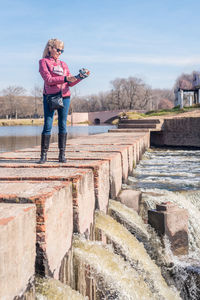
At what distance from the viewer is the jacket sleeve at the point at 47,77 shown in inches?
164

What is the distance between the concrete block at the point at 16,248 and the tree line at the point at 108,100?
86368 millimetres

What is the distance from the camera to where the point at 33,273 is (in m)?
2.32

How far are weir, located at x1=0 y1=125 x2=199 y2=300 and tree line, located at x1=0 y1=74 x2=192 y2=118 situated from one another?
3336 inches

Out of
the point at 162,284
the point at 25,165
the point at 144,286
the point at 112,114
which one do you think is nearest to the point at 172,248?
the point at 162,284

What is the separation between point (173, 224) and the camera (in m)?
4.53

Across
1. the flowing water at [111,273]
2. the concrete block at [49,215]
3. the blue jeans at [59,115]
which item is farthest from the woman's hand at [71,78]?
the flowing water at [111,273]

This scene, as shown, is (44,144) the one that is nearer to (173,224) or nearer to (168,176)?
(173,224)

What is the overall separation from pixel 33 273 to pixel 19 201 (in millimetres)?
510

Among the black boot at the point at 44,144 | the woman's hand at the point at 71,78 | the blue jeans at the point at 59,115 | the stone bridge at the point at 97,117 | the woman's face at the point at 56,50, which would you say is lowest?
the black boot at the point at 44,144

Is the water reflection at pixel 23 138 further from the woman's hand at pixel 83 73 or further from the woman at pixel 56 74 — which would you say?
the woman's hand at pixel 83 73

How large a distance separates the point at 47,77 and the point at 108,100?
10144 cm

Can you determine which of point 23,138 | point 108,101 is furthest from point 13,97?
point 23,138

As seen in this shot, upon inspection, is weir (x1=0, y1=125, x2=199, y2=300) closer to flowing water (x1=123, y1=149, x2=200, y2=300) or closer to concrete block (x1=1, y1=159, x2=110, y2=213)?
concrete block (x1=1, y1=159, x2=110, y2=213)

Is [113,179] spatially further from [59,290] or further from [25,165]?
[59,290]
